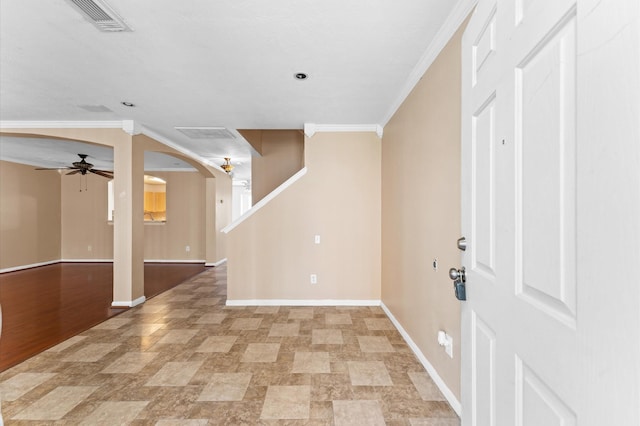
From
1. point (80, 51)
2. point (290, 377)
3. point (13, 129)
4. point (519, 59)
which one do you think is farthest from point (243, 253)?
point (519, 59)

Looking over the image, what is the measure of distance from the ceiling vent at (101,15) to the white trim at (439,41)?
2.06m

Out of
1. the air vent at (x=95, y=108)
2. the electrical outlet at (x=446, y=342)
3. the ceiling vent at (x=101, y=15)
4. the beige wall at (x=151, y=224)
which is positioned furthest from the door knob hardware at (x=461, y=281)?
the beige wall at (x=151, y=224)

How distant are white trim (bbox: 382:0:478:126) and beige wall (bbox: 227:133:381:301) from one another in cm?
127

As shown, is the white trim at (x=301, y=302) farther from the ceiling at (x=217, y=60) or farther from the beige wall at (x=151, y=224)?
the beige wall at (x=151, y=224)

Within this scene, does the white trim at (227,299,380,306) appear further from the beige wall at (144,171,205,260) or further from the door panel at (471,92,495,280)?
the beige wall at (144,171,205,260)

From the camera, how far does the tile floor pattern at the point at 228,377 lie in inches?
72.7

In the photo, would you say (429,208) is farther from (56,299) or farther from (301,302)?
(56,299)

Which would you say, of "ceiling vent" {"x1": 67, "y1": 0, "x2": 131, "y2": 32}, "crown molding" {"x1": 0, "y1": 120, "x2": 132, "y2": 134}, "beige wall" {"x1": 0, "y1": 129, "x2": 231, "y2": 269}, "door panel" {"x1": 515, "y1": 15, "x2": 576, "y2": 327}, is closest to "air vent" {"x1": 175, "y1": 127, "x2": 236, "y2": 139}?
"crown molding" {"x1": 0, "y1": 120, "x2": 132, "y2": 134}

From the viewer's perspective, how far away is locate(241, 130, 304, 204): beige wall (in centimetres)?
551

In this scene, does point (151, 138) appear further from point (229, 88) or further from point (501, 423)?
point (501, 423)

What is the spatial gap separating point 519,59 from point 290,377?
7.72 ft

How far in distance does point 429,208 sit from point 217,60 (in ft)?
6.74

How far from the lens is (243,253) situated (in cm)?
413

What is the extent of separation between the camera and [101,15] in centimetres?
181
